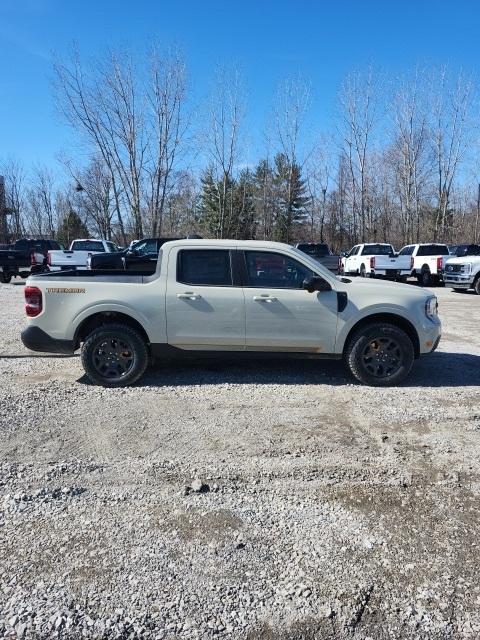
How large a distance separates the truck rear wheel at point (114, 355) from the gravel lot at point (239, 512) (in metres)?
0.21

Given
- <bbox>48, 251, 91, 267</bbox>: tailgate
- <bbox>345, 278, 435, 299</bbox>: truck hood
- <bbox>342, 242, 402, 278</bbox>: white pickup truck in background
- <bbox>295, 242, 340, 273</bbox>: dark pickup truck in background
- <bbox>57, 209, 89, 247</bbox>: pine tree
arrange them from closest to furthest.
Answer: <bbox>345, 278, 435, 299</bbox>: truck hood, <bbox>48, 251, 91, 267</bbox>: tailgate, <bbox>342, 242, 402, 278</bbox>: white pickup truck in background, <bbox>295, 242, 340, 273</bbox>: dark pickup truck in background, <bbox>57, 209, 89, 247</bbox>: pine tree

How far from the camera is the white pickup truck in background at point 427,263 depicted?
20741 millimetres

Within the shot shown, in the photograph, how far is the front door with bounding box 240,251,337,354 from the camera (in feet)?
18.5

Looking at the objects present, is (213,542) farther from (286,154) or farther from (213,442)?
(286,154)

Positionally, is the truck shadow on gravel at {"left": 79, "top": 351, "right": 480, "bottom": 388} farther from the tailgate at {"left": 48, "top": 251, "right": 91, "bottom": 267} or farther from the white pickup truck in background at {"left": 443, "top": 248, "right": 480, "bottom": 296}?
the tailgate at {"left": 48, "top": 251, "right": 91, "bottom": 267}

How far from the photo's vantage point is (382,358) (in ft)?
19.0

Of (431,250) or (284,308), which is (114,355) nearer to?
(284,308)

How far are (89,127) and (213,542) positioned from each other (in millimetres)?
35348

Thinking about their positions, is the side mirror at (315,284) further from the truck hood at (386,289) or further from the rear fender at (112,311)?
the rear fender at (112,311)

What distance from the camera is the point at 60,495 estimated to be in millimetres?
3295

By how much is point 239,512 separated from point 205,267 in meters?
3.30

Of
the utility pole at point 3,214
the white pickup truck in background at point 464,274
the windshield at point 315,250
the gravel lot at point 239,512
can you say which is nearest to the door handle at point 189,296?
the gravel lot at point 239,512

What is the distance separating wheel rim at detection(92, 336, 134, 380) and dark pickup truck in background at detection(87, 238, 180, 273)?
1.36 metres

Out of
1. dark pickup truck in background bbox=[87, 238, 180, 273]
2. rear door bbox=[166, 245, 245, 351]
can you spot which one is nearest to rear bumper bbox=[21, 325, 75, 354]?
rear door bbox=[166, 245, 245, 351]
